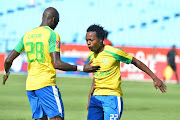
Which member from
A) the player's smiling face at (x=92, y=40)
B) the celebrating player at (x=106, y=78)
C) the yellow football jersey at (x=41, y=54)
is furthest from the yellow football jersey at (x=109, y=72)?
the yellow football jersey at (x=41, y=54)

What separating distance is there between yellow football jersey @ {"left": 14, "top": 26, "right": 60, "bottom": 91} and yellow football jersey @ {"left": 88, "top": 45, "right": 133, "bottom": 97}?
92 cm

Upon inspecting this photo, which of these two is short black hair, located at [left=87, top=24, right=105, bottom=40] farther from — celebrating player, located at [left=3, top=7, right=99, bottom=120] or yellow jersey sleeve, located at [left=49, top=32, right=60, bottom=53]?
yellow jersey sleeve, located at [left=49, top=32, right=60, bottom=53]

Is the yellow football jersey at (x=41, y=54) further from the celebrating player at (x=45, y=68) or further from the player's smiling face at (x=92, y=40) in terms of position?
the player's smiling face at (x=92, y=40)

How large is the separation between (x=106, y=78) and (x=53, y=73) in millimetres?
960

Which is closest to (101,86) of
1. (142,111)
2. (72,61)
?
(142,111)

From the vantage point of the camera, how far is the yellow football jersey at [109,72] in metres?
6.29

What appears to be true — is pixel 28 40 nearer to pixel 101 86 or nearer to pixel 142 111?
pixel 101 86

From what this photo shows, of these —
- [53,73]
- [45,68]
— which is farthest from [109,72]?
[45,68]

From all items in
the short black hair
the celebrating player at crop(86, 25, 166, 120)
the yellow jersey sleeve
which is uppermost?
the short black hair

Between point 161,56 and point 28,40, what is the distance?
90.6 feet

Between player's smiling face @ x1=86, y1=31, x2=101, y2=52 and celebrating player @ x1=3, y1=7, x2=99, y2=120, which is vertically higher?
player's smiling face @ x1=86, y1=31, x2=101, y2=52

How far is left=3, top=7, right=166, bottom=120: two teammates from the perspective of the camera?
5.58 m

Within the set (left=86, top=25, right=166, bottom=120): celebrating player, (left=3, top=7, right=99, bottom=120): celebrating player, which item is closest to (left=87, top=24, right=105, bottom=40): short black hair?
(left=86, top=25, right=166, bottom=120): celebrating player

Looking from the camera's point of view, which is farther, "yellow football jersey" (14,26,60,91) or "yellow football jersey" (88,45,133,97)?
"yellow football jersey" (88,45,133,97)
